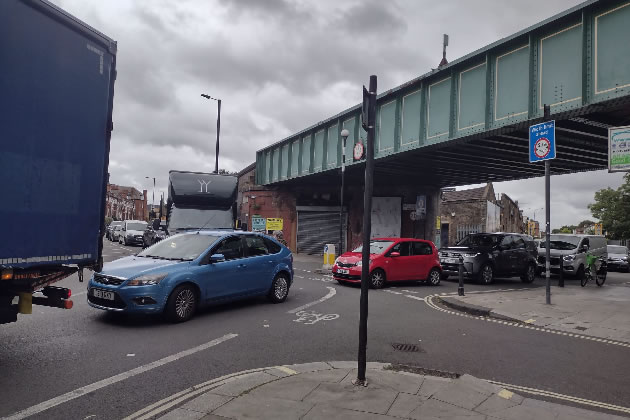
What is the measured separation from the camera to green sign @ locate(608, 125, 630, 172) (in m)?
9.15

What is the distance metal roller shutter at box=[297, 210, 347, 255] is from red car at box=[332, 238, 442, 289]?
14067mm

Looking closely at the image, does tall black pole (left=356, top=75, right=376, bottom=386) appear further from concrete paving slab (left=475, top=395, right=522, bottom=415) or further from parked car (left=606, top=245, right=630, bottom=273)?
parked car (left=606, top=245, right=630, bottom=273)

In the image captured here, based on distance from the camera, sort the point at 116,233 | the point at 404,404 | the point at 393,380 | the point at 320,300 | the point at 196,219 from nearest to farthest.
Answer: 1. the point at 404,404
2. the point at 393,380
3. the point at 320,300
4. the point at 196,219
5. the point at 116,233

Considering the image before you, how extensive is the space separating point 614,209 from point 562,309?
5565 centimetres

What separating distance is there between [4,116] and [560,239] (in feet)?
65.0

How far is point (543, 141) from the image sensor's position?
10211 millimetres

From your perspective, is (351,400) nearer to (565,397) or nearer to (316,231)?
(565,397)

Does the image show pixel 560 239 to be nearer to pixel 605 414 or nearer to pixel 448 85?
pixel 448 85

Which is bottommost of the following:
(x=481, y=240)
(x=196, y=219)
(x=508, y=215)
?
(x=481, y=240)

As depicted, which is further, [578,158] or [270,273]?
[578,158]

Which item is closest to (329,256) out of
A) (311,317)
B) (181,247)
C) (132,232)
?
(311,317)

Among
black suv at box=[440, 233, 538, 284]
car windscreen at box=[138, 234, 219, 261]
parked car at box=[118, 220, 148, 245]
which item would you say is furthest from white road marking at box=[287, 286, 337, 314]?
parked car at box=[118, 220, 148, 245]

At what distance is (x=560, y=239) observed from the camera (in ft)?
61.3

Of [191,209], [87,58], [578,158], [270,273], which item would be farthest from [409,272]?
[87,58]
